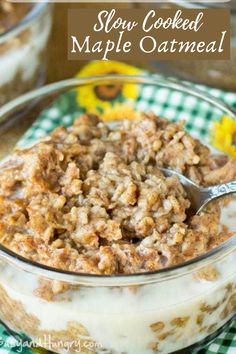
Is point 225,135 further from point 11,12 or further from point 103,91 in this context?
point 11,12

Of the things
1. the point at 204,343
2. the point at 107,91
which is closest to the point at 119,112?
the point at 107,91

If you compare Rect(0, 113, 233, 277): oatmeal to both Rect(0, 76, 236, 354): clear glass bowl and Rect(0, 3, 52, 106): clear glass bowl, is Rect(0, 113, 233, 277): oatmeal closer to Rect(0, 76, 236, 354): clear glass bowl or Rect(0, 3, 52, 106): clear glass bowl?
Rect(0, 76, 236, 354): clear glass bowl

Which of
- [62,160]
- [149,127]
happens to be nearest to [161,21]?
[149,127]

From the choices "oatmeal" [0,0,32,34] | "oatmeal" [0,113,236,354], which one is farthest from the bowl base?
"oatmeal" [0,0,32,34]

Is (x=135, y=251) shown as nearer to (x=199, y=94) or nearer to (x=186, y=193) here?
(x=186, y=193)

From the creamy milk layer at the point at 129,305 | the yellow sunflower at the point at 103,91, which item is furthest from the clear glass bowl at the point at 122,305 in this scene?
the yellow sunflower at the point at 103,91

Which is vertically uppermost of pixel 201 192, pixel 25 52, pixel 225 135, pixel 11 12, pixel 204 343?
pixel 11 12
